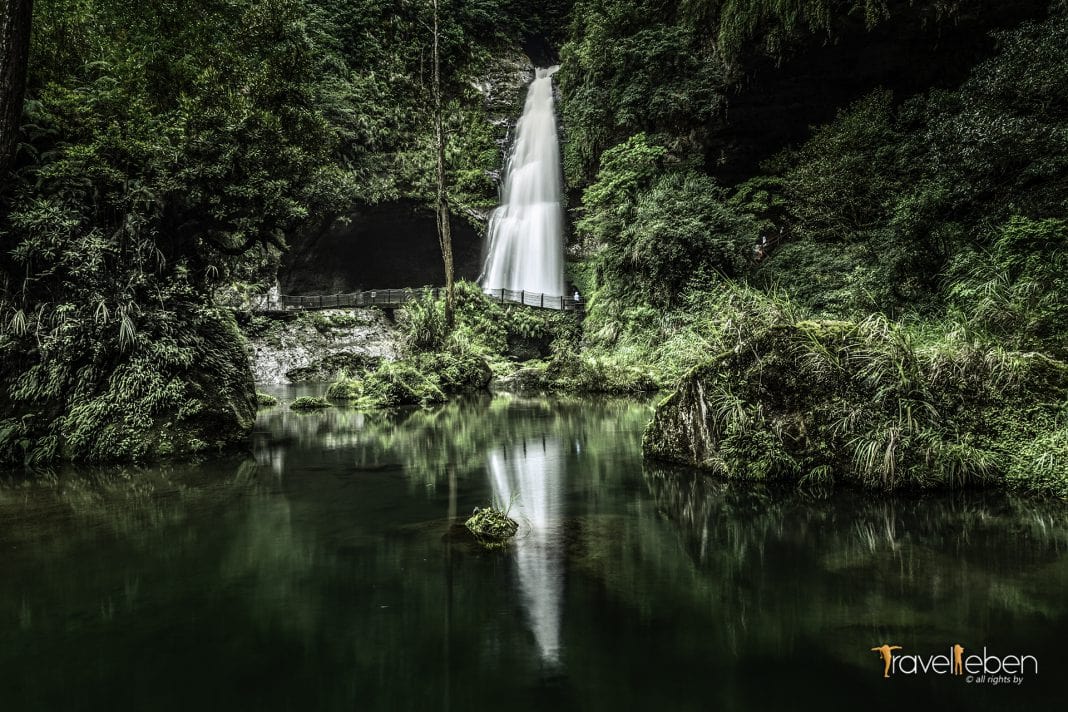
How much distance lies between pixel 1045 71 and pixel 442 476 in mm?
12579

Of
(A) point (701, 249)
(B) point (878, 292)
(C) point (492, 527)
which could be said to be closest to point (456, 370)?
(A) point (701, 249)

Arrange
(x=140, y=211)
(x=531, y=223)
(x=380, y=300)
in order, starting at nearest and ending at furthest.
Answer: (x=140, y=211) → (x=380, y=300) → (x=531, y=223)

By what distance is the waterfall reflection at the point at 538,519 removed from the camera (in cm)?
340

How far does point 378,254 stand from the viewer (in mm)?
32719

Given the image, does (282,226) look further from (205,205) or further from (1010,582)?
(1010,582)

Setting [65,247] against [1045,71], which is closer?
[65,247]

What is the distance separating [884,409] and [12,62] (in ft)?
30.4

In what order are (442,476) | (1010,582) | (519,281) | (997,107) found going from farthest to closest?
1. (519,281)
2. (997,107)
3. (442,476)
4. (1010,582)

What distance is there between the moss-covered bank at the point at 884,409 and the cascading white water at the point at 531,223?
24265 mm

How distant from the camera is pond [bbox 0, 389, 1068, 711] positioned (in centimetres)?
272

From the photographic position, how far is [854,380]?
611 centimetres

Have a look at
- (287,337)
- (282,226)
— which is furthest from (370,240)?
(282,226)

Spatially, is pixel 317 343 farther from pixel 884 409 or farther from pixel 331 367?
pixel 884 409

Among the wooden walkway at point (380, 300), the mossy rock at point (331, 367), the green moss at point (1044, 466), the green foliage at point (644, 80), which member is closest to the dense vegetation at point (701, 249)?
the green moss at point (1044, 466)
